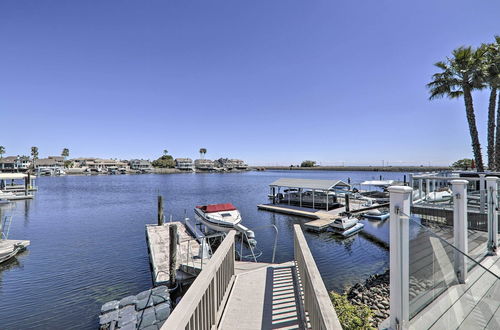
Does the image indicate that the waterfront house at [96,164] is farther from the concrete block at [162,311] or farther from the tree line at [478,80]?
the tree line at [478,80]

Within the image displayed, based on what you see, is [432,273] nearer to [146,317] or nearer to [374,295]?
[374,295]

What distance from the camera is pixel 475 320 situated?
2.19m

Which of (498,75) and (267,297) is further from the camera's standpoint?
(498,75)

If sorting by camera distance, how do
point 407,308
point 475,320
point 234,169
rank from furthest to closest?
point 234,169 → point 407,308 → point 475,320

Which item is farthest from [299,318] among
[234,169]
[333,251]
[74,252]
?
[234,169]

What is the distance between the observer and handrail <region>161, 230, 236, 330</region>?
76.3 inches

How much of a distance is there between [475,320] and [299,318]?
7.15ft

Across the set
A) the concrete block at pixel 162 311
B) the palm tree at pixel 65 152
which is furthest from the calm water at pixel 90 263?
the palm tree at pixel 65 152

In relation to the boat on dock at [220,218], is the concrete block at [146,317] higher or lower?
lower

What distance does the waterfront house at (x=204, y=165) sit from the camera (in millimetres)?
151188

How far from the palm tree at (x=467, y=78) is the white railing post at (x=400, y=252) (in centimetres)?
1915

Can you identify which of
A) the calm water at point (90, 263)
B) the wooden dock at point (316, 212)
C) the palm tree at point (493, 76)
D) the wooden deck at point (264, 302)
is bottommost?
the calm water at point (90, 263)

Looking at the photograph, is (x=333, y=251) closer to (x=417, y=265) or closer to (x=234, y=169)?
(x=417, y=265)

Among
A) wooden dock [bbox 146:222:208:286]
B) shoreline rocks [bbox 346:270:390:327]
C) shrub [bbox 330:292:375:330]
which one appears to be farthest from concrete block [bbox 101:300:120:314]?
shoreline rocks [bbox 346:270:390:327]
